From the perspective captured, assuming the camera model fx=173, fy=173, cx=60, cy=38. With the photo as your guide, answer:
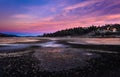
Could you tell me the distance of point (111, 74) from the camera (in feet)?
51.2

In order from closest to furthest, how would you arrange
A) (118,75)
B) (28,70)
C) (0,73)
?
(118,75)
(0,73)
(28,70)

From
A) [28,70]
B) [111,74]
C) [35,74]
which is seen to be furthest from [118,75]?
[28,70]

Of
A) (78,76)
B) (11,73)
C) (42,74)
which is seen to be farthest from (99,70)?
(11,73)

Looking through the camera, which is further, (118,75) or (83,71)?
(83,71)

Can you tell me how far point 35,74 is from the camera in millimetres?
15820

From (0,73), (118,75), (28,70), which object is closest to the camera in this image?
(118,75)

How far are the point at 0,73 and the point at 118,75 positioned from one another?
35.1 ft

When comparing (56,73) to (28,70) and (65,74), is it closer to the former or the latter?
(65,74)

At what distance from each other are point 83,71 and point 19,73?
612 cm

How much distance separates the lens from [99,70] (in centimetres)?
1734

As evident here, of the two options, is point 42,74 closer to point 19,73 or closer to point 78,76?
point 19,73

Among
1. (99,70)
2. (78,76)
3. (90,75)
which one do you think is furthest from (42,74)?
(99,70)

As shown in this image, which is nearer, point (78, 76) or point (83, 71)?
point (78, 76)

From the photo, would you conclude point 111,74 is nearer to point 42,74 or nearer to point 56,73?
point 56,73
